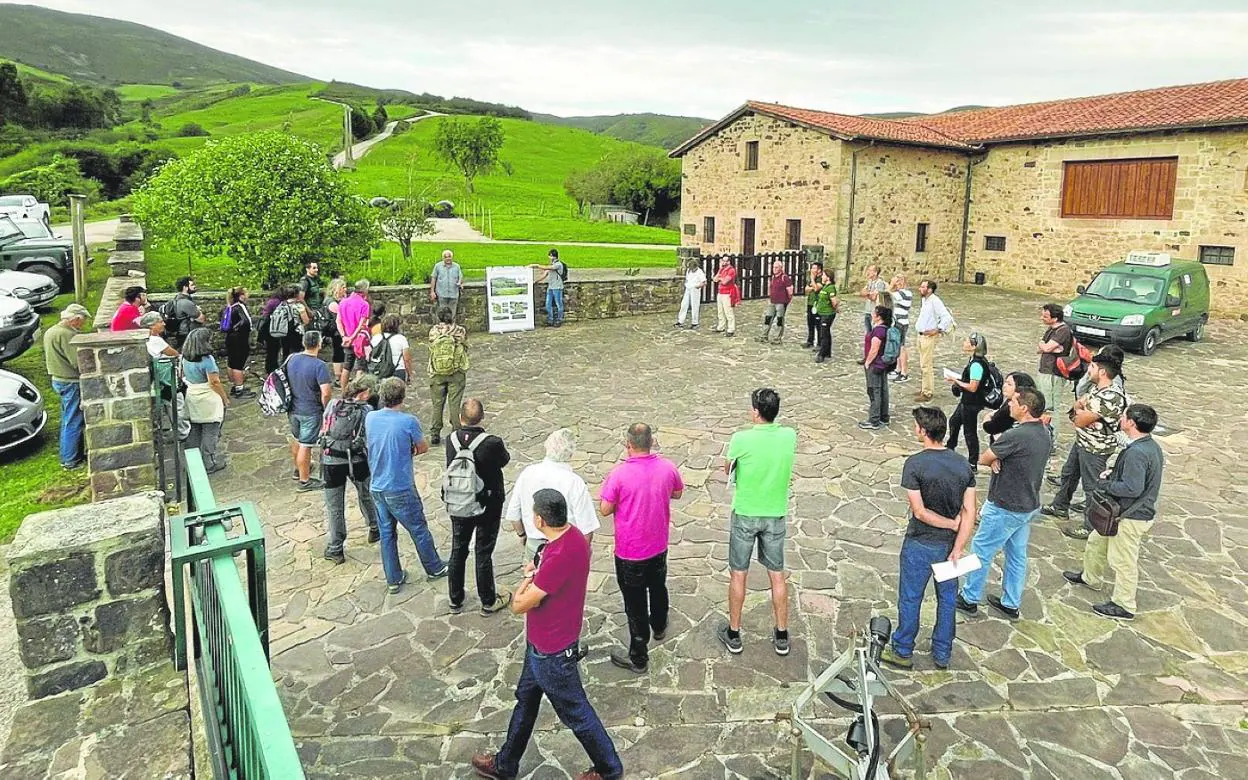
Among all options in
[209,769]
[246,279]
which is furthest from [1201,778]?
[246,279]

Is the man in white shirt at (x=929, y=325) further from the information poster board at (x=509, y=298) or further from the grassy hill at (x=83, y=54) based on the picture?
the grassy hill at (x=83, y=54)

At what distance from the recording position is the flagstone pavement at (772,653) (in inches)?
187

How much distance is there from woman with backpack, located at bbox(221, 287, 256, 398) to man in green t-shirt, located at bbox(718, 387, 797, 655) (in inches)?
365

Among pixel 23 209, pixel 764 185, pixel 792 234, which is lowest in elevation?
pixel 792 234

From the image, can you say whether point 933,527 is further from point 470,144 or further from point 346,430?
point 470,144

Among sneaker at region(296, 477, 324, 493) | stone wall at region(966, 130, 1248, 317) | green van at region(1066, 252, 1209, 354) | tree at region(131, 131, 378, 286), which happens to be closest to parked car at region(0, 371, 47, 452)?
sneaker at region(296, 477, 324, 493)

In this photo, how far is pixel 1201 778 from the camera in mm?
4520

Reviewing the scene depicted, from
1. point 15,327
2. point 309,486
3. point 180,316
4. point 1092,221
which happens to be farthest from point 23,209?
point 1092,221

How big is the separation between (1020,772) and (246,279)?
15695 millimetres

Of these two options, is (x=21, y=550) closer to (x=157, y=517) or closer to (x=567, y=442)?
(x=157, y=517)

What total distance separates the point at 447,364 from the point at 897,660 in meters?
6.31

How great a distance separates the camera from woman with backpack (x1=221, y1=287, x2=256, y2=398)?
38.8ft

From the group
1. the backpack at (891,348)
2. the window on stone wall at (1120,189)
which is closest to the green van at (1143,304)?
the window on stone wall at (1120,189)

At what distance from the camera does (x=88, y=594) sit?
8.94 feet
